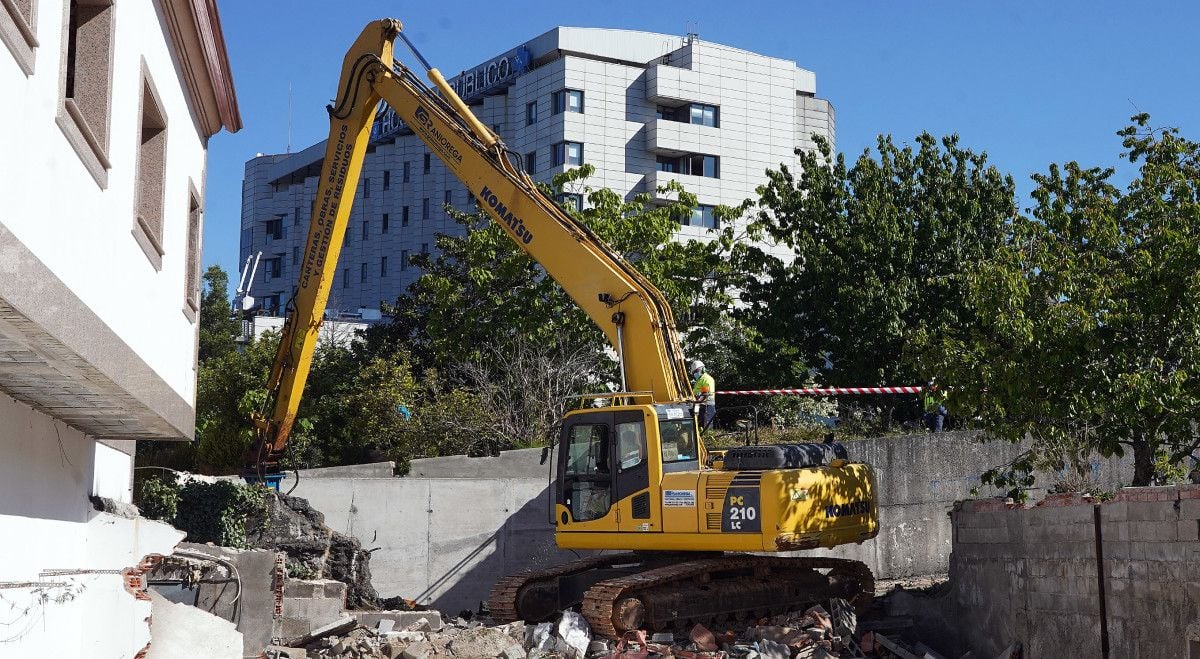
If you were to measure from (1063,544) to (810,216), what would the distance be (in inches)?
723

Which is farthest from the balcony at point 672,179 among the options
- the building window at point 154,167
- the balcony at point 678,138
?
the building window at point 154,167

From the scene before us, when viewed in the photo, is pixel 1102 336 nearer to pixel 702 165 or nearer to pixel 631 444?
pixel 631 444

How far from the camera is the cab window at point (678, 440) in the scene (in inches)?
600

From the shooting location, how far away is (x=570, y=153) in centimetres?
5231

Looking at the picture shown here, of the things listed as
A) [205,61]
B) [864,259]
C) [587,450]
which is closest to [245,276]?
[864,259]

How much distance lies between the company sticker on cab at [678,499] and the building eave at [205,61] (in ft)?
21.9

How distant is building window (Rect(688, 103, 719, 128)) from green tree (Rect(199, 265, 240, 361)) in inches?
816

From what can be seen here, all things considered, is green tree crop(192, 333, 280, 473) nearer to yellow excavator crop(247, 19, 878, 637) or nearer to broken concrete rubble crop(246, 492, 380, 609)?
broken concrete rubble crop(246, 492, 380, 609)

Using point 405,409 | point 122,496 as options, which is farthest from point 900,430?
point 122,496

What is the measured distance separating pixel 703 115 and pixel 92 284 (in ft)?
156

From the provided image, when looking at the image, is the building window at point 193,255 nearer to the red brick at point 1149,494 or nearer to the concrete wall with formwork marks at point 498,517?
the concrete wall with formwork marks at point 498,517

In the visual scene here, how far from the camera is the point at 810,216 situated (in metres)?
29.9

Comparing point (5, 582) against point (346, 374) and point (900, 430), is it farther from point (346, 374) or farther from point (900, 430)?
point (346, 374)

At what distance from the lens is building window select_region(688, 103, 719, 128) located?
176ft
